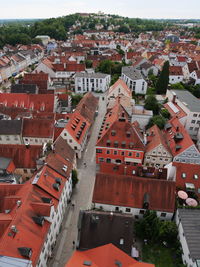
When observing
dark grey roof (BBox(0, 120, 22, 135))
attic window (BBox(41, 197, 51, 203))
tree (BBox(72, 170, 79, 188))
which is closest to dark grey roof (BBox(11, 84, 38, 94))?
dark grey roof (BBox(0, 120, 22, 135))

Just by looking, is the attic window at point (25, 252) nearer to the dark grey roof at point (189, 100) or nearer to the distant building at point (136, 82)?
the dark grey roof at point (189, 100)

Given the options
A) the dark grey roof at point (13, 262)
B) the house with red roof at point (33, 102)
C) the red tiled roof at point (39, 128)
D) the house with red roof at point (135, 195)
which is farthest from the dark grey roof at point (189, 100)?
the dark grey roof at point (13, 262)

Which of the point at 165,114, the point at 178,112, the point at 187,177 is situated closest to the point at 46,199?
the point at 187,177

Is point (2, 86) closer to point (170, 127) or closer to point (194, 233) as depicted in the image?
point (170, 127)

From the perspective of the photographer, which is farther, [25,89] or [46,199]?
[25,89]

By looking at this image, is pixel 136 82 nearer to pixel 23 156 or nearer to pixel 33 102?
pixel 33 102
